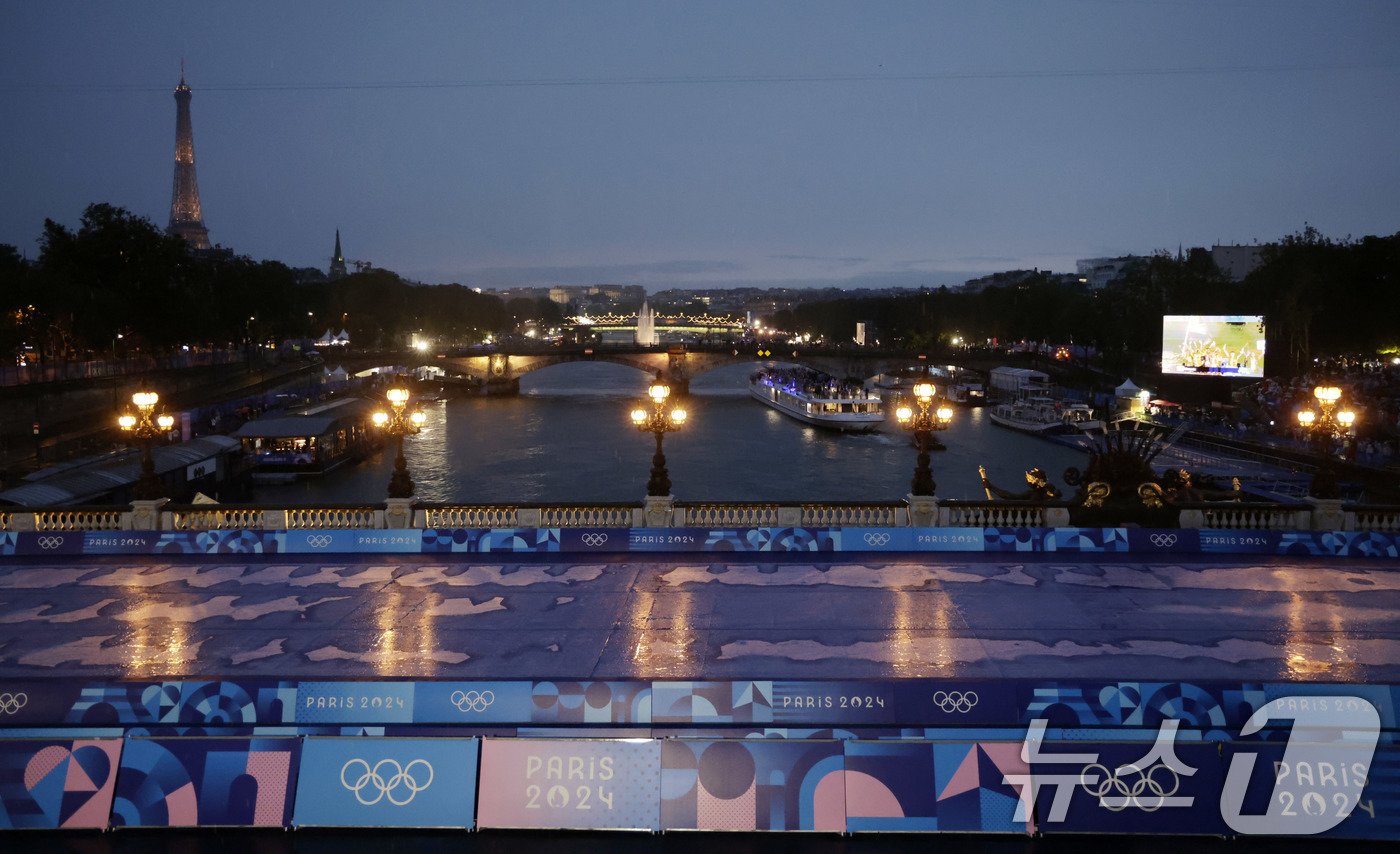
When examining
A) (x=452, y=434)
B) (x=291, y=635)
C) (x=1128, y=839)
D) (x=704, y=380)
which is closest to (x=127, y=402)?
(x=452, y=434)

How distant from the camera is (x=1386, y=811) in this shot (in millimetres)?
8562

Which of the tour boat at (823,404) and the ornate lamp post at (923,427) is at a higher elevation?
the ornate lamp post at (923,427)

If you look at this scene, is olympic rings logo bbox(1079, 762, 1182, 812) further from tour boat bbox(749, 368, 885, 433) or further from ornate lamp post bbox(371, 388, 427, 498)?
tour boat bbox(749, 368, 885, 433)

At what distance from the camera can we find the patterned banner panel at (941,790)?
8.63 metres

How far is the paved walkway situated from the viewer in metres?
11.4

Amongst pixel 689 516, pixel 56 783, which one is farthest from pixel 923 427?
pixel 56 783

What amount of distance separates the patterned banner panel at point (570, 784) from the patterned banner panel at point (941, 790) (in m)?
1.81

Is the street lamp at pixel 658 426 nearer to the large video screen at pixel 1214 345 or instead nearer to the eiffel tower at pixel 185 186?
the large video screen at pixel 1214 345

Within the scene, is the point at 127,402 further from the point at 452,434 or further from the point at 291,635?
the point at 291,635

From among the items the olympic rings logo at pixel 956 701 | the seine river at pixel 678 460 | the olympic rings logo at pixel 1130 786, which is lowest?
the seine river at pixel 678 460

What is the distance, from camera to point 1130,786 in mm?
8680

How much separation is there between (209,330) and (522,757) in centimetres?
6012

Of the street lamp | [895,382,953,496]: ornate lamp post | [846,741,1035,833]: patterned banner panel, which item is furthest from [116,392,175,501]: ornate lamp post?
[846,741,1035,833]: patterned banner panel

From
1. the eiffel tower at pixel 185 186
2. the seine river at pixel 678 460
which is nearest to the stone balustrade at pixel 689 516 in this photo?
the seine river at pixel 678 460
